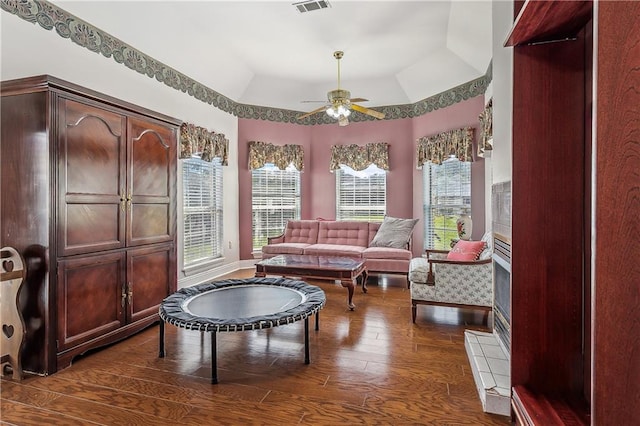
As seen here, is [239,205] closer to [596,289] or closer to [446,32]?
[446,32]

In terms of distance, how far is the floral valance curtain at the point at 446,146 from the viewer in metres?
5.22

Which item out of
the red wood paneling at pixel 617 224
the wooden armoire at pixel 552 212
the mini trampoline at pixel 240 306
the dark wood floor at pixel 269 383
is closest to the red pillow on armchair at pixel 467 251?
the dark wood floor at pixel 269 383

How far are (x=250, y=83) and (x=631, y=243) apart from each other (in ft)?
20.4

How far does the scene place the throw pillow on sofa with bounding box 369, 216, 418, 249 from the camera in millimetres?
5410

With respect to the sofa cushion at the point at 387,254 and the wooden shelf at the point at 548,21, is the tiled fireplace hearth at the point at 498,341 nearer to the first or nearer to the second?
the wooden shelf at the point at 548,21

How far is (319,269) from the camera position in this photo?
4.06 m

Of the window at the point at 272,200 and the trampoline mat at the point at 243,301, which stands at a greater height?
the window at the point at 272,200

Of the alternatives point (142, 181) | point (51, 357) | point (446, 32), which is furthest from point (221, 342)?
point (446, 32)

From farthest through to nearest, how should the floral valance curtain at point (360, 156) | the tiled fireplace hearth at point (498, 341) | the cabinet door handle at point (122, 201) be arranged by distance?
the floral valance curtain at point (360, 156), the cabinet door handle at point (122, 201), the tiled fireplace hearth at point (498, 341)

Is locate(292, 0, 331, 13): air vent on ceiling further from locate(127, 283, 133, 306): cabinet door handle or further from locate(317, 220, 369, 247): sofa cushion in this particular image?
locate(127, 283, 133, 306): cabinet door handle

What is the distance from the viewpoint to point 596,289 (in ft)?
2.53

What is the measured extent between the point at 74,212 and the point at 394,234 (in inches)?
165

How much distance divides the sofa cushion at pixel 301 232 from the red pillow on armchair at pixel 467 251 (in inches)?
105

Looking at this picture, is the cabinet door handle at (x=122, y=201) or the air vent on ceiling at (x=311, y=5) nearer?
the cabinet door handle at (x=122, y=201)
